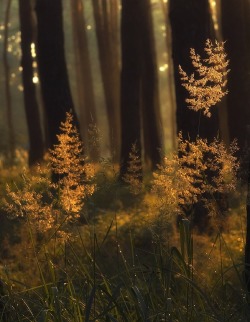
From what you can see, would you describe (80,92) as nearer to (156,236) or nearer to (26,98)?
(26,98)

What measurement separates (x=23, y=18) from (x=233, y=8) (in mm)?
8781

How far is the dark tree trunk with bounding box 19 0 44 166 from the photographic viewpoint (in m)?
24.1

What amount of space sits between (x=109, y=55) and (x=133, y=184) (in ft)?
81.2

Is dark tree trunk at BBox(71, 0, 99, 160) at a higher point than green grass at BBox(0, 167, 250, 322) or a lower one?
higher

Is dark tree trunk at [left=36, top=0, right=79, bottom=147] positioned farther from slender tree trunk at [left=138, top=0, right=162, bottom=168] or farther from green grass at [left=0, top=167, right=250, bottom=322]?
green grass at [left=0, top=167, right=250, bottom=322]

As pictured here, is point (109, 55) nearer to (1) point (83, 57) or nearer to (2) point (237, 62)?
(1) point (83, 57)

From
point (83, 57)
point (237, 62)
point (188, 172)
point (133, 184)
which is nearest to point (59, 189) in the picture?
point (133, 184)

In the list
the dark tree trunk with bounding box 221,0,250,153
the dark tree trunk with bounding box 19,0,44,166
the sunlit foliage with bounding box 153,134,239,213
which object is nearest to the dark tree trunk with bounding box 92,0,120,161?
the dark tree trunk with bounding box 19,0,44,166

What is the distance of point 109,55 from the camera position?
2986cm

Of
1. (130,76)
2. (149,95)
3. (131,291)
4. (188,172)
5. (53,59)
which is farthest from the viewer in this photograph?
(149,95)

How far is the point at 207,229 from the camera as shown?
450 inches

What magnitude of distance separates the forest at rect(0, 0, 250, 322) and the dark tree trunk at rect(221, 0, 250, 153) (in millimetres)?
32

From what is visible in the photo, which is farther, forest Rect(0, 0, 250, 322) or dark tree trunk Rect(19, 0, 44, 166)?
dark tree trunk Rect(19, 0, 44, 166)

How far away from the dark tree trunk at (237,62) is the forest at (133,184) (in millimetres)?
32
